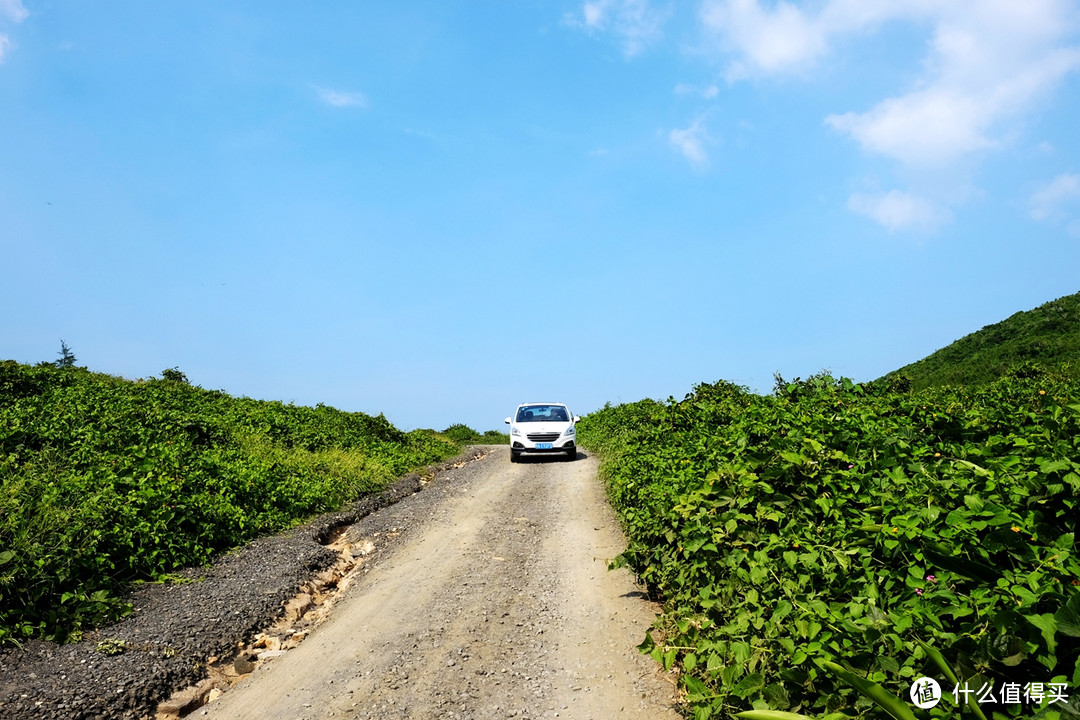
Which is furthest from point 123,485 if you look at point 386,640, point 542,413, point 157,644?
point 542,413

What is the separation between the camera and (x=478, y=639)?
6.20m

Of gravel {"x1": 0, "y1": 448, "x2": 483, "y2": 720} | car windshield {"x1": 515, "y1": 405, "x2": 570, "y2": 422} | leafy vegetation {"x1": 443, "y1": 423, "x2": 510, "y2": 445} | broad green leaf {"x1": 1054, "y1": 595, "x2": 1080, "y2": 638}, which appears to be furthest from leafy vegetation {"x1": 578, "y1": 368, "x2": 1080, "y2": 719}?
leafy vegetation {"x1": 443, "y1": 423, "x2": 510, "y2": 445}

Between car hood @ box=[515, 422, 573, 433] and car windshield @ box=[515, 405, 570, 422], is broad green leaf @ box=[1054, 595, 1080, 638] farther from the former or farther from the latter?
car windshield @ box=[515, 405, 570, 422]

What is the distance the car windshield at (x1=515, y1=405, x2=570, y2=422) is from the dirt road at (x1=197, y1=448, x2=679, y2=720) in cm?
965

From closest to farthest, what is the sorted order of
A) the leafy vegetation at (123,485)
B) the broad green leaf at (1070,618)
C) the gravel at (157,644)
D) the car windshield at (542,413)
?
the broad green leaf at (1070,618)
the gravel at (157,644)
the leafy vegetation at (123,485)
the car windshield at (542,413)

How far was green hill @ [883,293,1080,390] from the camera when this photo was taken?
2756 cm

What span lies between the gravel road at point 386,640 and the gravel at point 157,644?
0.02 metres

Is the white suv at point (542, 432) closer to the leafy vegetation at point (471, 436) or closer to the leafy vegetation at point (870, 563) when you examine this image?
the leafy vegetation at point (870, 563)

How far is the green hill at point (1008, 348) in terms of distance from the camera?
27.6 m

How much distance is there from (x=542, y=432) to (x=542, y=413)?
1.27m

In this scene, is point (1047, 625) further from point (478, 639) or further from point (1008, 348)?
point (1008, 348)

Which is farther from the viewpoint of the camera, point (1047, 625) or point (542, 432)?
point (542, 432)

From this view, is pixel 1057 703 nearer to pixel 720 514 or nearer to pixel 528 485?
pixel 720 514

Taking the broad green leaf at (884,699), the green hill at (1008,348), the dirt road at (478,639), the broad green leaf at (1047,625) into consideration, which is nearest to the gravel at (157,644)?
the dirt road at (478,639)
